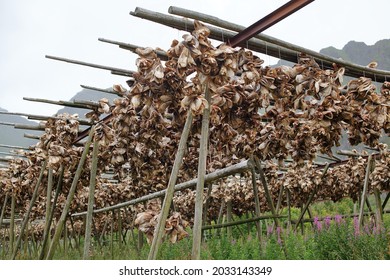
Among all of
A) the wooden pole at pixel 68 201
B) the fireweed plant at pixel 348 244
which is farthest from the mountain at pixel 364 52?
the wooden pole at pixel 68 201

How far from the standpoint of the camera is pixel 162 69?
2014 mm

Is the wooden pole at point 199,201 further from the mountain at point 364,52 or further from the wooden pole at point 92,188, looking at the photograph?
the mountain at point 364,52

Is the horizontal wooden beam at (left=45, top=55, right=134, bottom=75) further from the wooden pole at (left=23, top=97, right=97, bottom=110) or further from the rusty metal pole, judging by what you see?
the rusty metal pole

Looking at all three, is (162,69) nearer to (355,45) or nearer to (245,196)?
(245,196)

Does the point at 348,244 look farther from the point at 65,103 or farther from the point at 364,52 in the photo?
the point at 364,52

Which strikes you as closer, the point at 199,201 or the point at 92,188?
the point at 199,201

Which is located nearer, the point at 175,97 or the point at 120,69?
the point at 175,97

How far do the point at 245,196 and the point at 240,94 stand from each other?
8694mm

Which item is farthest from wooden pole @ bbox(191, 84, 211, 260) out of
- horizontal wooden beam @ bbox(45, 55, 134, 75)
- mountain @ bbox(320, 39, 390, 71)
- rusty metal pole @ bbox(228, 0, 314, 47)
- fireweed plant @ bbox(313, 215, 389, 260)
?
mountain @ bbox(320, 39, 390, 71)

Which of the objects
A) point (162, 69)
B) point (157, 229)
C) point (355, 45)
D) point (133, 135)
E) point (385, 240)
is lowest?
point (385, 240)

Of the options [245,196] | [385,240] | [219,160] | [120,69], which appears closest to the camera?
[120,69]

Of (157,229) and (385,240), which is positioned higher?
(157,229)

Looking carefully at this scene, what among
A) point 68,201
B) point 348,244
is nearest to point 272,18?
point 68,201

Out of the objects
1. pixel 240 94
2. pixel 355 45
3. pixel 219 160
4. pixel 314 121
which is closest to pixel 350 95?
pixel 314 121
